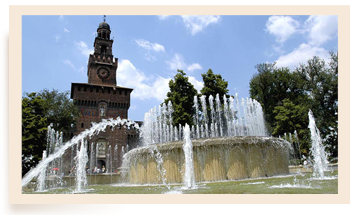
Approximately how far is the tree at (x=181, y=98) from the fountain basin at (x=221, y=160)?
598 inches

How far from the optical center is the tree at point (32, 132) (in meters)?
19.6

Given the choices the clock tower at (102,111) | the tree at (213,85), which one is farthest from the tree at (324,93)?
the clock tower at (102,111)

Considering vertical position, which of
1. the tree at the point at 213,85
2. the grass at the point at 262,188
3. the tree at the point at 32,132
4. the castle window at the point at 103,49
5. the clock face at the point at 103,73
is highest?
the castle window at the point at 103,49

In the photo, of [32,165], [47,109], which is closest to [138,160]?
[32,165]

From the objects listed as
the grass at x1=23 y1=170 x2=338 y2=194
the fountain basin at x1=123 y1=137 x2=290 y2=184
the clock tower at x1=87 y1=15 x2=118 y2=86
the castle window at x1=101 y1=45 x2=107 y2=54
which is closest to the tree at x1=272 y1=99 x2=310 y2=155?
the fountain basin at x1=123 y1=137 x2=290 y2=184

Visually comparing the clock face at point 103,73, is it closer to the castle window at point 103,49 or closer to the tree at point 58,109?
the castle window at point 103,49

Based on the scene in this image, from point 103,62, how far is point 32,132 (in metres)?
24.6

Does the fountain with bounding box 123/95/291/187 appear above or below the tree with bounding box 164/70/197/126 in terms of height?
below

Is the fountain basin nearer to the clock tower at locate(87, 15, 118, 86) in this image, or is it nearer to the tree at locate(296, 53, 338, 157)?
the tree at locate(296, 53, 338, 157)

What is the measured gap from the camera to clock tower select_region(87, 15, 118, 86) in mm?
42906

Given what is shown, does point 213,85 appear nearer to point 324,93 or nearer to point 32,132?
point 324,93

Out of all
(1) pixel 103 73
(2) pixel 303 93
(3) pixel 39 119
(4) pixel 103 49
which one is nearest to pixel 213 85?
(2) pixel 303 93

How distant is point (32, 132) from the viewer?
21328 mm

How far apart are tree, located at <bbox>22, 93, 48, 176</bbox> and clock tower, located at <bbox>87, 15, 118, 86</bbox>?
61.8 feet
